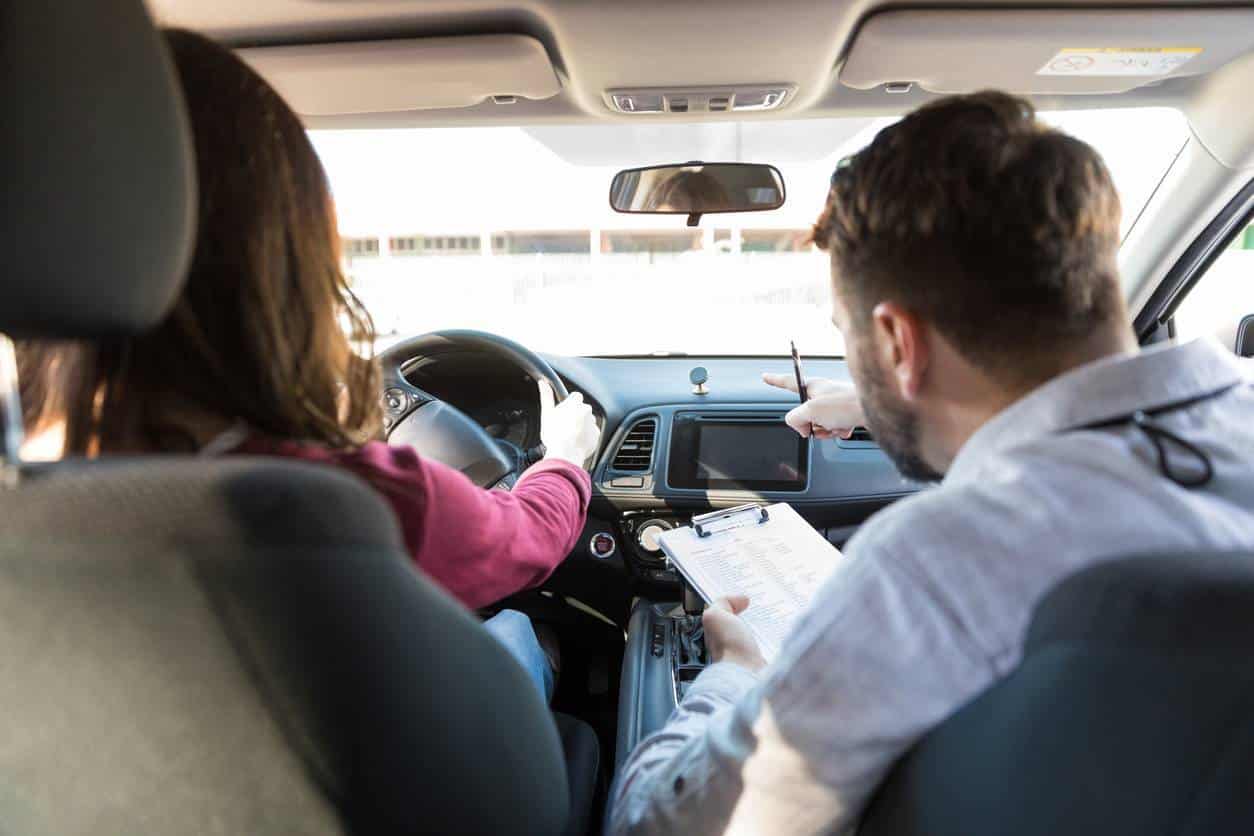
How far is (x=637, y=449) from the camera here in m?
3.00

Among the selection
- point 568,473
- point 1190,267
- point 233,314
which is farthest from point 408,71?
point 1190,267

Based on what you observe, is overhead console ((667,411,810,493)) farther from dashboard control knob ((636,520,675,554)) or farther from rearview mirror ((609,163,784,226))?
rearview mirror ((609,163,784,226))

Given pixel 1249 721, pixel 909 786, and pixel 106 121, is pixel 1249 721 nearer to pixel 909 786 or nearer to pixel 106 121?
pixel 909 786

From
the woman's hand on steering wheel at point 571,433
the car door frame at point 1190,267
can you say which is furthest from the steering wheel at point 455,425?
the car door frame at point 1190,267

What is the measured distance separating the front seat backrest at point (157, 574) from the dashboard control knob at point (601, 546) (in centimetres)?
209

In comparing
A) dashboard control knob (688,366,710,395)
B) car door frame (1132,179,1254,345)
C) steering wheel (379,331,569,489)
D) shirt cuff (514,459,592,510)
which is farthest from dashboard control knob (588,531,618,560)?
car door frame (1132,179,1254,345)

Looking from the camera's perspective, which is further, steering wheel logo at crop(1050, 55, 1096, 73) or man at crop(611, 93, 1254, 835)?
steering wheel logo at crop(1050, 55, 1096, 73)

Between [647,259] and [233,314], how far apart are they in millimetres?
4114

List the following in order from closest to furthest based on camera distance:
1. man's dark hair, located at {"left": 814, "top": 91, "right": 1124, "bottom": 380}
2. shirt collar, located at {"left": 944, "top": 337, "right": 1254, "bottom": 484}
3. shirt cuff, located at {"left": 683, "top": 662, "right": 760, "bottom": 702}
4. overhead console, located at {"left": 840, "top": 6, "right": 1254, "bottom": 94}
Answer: shirt collar, located at {"left": 944, "top": 337, "right": 1254, "bottom": 484} < man's dark hair, located at {"left": 814, "top": 91, "right": 1124, "bottom": 380} < shirt cuff, located at {"left": 683, "top": 662, "right": 760, "bottom": 702} < overhead console, located at {"left": 840, "top": 6, "right": 1254, "bottom": 94}

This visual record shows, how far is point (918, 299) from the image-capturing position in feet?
3.75

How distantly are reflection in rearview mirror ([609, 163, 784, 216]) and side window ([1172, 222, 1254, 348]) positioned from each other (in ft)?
5.60

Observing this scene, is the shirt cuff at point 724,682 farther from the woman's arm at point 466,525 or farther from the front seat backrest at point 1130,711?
the front seat backrest at point 1130,711

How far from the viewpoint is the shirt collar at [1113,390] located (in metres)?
0.96

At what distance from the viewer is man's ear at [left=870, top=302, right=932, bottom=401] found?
1.15 m
